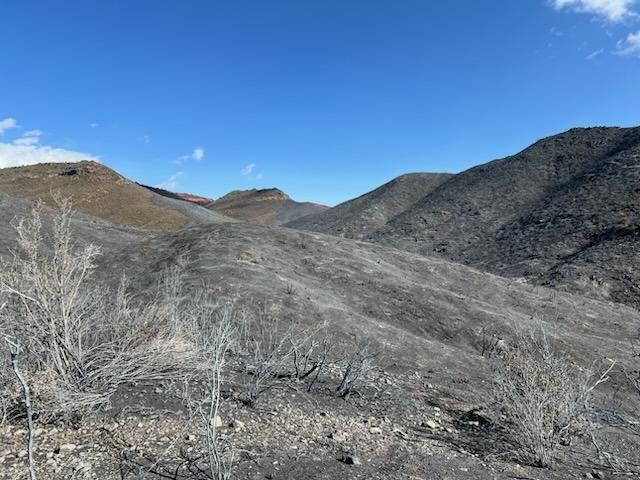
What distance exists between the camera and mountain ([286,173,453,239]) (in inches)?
1836

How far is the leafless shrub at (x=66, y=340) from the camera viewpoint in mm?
4672

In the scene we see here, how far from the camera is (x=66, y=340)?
4.92m

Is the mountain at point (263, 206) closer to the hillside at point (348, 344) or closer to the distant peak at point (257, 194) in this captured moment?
the distant peak at point (257, 194)

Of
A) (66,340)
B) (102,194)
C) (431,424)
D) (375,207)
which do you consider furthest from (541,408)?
(102,194)

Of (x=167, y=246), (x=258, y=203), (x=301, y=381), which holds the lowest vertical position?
(x=301, y=381)

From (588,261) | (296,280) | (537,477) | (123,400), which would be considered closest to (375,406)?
(537,477)

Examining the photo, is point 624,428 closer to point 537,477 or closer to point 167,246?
point 537,477

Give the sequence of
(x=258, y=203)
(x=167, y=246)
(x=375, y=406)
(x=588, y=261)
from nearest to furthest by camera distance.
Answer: (x=375, y=406), (x=167, y=246), (x=588, y=261), (x=258, y=203)

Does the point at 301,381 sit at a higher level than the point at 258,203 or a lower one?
lower

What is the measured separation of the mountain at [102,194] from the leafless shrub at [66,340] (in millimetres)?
42239

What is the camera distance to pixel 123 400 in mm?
5117

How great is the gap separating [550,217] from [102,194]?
50.3m

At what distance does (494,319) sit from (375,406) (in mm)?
8377

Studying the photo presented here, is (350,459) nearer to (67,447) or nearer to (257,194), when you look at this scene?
(67,447)
